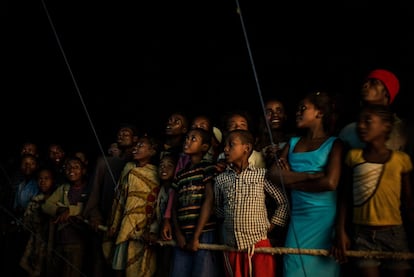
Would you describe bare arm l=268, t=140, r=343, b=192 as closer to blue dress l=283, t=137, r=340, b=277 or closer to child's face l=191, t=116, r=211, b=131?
blue dress l=283, t=137, r=340, b=277

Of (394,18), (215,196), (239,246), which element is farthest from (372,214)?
(394,18)

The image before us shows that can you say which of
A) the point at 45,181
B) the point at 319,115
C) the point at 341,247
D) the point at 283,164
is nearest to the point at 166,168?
the point at 283,164

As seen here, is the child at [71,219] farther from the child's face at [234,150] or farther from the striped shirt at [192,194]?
the child's face at [234,150]

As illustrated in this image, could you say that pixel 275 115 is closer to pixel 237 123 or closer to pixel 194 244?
pixel 237 123

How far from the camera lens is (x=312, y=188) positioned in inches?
111

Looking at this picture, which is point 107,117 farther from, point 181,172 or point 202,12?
point 181,172

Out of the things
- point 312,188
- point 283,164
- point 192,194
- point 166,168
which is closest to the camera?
point 312,188

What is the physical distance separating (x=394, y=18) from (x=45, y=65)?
5.67 meters

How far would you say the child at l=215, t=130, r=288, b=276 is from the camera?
301 cm

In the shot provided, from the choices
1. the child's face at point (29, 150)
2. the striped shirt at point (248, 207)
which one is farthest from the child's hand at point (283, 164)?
the child's face at point (29, 150)

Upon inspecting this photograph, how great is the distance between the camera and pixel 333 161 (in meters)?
2.82

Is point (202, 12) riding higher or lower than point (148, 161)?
higher

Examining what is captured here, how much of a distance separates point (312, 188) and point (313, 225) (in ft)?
0.82

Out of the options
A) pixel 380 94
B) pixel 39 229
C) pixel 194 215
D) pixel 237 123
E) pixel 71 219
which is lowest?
pixel 39 229
